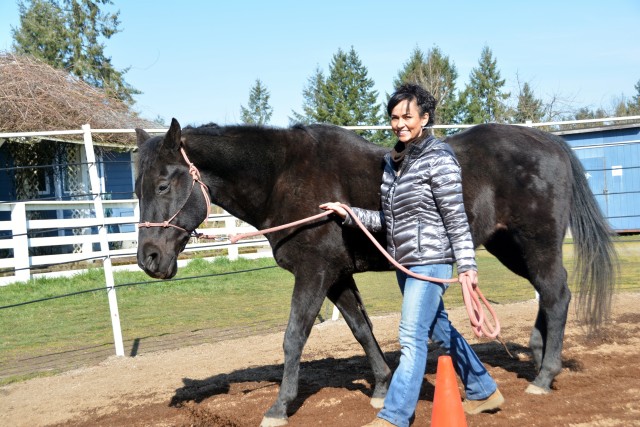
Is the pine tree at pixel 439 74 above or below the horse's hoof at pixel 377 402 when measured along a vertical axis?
above

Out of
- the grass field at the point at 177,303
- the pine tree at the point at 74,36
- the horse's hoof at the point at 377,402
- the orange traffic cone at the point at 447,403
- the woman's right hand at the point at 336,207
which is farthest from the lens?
the pine tree at the point at 74,36

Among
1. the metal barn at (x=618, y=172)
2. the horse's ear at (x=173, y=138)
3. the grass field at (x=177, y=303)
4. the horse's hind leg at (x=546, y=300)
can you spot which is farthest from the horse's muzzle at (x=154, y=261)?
the metal barn at (x=618, y=172)

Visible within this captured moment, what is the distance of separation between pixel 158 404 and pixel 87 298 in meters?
7.55

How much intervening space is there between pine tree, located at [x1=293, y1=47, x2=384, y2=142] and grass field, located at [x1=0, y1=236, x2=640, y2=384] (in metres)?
26.7

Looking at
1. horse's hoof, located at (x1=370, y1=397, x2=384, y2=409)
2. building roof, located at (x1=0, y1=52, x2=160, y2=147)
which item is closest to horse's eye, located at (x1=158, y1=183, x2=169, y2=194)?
horse's hoof, located at (x1=370, y1=397, x2=384, y2=409)

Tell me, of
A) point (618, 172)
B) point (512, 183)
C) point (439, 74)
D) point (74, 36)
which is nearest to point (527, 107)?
point (439, 74)

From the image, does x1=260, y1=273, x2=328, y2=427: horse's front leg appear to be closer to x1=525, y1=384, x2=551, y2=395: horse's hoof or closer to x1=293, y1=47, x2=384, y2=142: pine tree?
x1=525, y1=384, x2=551, y2=395: horse's hoof

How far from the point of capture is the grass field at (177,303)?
8.26 metres

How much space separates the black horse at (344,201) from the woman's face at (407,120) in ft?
3.27

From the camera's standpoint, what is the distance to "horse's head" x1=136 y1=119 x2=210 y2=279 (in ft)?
13.8

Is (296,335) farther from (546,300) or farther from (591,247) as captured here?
(591,247)

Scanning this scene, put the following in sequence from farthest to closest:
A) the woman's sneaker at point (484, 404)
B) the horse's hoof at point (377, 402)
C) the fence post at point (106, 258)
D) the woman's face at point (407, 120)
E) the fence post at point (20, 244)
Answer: the fence post at point (20, 244), the fence post at point (106, 258), the horse's hoof at point (377, 402), the woman's sneaker at point (484, 404), the woman's face at point (407, 120)

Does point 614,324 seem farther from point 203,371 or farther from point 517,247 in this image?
point 203,371

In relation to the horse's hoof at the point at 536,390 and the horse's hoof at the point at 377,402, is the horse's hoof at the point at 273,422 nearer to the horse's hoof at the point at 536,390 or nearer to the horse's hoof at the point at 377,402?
the horse's hoof at the point at 377,402
